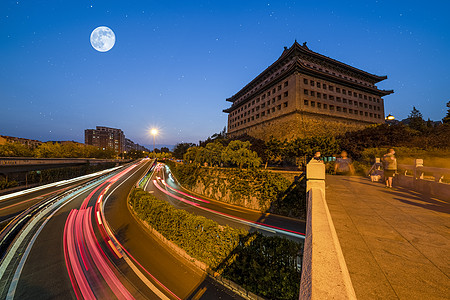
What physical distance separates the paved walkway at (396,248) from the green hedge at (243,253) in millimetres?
2270

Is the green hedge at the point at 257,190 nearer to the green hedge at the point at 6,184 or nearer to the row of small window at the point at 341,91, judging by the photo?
the green hedge at the point at 6,184

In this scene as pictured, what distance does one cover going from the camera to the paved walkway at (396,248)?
94.1 inches

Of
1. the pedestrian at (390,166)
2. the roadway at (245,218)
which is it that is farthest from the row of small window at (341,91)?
the roadway at (245,218)

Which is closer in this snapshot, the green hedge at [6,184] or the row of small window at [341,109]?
the green hedge at [6,184]

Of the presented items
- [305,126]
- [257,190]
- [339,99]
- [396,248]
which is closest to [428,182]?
[396,248]

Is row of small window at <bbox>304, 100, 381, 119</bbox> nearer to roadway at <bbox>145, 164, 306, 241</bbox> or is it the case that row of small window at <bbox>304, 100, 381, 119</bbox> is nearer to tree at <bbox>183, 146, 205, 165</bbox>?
tree at <bbox>183, 146, 205, 165</bbox>

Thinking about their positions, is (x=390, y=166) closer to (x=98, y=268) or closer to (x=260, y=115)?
(x=98, y=268)

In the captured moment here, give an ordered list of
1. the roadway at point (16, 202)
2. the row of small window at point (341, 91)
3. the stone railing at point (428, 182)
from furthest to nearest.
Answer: the row of small window at point (341, 91), the roadway at point (16, 202), the stone railing at point (428, 182)

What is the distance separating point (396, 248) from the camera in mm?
3418

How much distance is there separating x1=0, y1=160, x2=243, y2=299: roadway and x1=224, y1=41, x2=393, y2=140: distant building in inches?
1409

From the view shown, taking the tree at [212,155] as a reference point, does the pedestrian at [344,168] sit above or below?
below

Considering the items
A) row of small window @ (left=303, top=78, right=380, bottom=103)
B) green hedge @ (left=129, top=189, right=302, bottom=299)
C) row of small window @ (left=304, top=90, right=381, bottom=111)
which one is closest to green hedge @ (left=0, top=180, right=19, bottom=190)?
green hedge @ (left=129, top=189, right=302, bottom=299)

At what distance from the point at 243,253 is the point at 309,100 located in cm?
4226

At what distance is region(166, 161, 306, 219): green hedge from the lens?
1520cm
